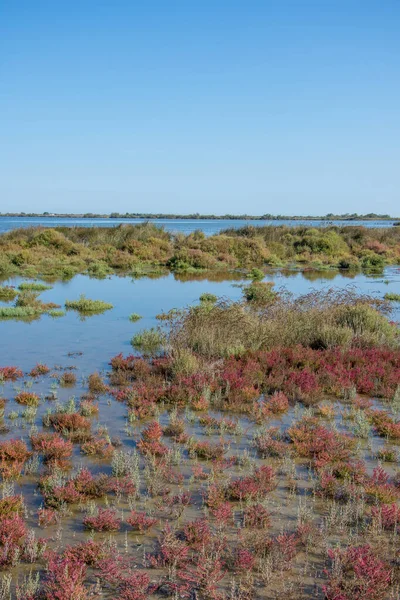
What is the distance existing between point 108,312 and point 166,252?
21652 millimetres

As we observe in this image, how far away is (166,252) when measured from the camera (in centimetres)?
4062

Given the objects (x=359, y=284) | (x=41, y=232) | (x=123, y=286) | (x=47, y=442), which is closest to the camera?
(x=47, y=442)

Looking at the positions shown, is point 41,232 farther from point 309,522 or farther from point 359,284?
point 309,522

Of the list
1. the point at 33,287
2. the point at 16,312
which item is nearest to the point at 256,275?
the point at 33,287

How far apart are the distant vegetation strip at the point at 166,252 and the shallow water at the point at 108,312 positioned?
3550 mm

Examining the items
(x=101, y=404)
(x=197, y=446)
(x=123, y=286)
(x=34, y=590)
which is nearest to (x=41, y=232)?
(x=123, y=286)

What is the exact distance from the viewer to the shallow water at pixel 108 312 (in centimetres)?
1312

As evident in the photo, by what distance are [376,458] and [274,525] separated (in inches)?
97.0

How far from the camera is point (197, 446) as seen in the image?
745cm

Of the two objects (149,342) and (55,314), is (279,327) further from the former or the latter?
(55,314)

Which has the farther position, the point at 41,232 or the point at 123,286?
the point at 41,232

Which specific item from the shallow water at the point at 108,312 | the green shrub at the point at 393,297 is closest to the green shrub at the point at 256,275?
the shallow water at the point at 108,312

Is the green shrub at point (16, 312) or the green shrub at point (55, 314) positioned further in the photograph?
the green shrub at point (55, 314)

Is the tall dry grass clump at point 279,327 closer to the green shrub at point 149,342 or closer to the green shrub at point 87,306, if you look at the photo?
the green shrub at point 149,342
